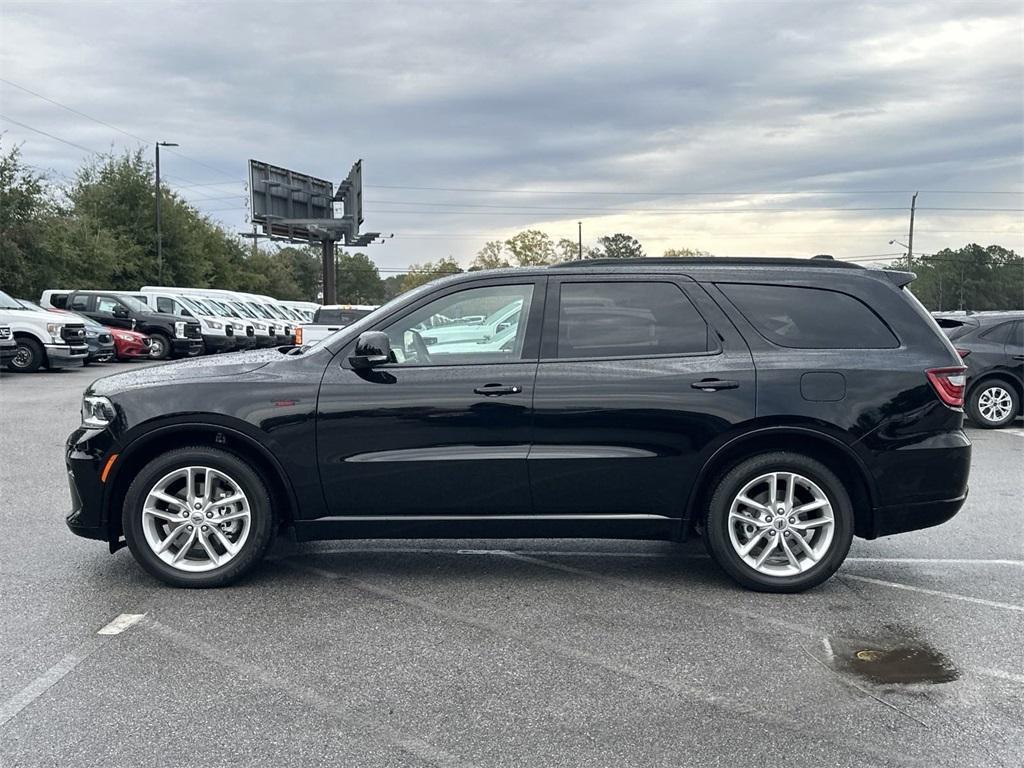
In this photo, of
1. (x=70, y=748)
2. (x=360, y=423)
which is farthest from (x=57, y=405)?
(x=70, y=748)

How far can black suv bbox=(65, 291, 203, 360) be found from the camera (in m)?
24.9

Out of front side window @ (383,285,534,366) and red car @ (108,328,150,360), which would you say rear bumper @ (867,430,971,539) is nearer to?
front side window @ (383,285,534,366)

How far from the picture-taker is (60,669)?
3904 millimetres

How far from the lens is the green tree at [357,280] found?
116m

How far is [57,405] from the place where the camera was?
1367cm

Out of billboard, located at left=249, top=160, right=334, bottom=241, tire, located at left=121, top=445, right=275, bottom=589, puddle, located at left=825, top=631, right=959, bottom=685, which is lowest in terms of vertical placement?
puddle, located at left=825, top=631, right=959, bottom=685

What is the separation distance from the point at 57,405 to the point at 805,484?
12.1 m

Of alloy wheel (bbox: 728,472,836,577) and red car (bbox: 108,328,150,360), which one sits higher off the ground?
red car (bbox: 108,328,150,360)

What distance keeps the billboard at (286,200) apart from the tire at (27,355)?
2947cm

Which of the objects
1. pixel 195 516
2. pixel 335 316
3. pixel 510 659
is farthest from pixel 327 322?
pixel 510 659

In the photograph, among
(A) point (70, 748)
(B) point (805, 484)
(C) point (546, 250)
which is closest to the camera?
(A) point (70, 748)

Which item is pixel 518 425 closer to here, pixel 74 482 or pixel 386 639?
pixel 386 639

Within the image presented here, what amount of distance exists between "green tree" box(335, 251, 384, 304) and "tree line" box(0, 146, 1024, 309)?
24.0 metres

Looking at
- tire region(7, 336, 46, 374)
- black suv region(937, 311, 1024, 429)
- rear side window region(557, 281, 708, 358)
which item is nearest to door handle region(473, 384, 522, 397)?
rear side window region(557, 281, 708, 358)
